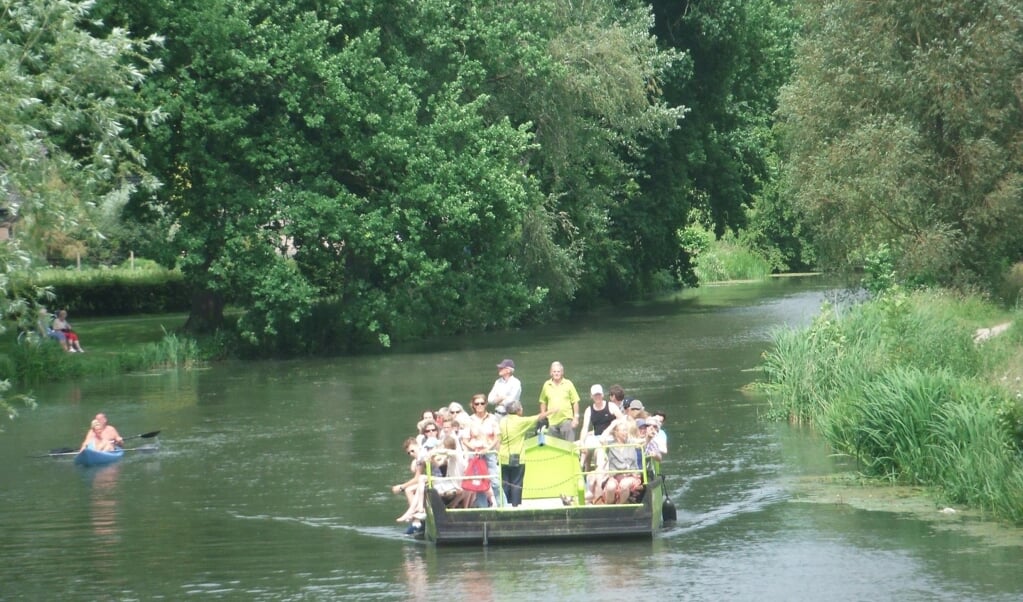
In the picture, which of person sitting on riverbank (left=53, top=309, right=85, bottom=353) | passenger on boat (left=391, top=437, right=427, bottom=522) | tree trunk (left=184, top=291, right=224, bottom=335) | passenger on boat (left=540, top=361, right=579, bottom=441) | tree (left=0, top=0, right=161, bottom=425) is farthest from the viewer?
tree trunk (left=184, top=291, right=224, bottom=335)

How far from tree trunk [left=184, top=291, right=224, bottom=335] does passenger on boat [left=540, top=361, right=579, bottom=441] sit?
24.2 metres

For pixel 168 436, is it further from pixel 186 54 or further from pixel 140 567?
pixel 186 54

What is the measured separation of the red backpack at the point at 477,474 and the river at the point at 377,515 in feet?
3.26

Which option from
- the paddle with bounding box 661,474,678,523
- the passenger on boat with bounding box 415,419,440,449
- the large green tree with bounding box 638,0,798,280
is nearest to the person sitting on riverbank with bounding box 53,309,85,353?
the passenger on boat with bounding box 415,419,440,449

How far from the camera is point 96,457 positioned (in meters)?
26.1

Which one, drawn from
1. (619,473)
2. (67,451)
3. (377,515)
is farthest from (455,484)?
(67,451)

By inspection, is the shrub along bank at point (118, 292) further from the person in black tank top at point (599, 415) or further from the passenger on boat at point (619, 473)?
the passenger on boat at point (619, 473)

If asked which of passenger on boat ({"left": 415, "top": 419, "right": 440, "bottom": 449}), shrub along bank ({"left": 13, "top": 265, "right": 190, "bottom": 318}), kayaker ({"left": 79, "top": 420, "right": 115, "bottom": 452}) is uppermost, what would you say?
shrub along bank ({"left": 13, "top": 265, "right": 190, "bottom": 318})

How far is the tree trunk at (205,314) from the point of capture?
44781 mm

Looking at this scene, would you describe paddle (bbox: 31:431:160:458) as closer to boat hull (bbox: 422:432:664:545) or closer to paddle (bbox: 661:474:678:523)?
boat hull (bbox: 422:432:664:545)

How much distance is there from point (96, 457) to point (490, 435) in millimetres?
9711

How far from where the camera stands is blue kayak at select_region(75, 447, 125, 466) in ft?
85.3

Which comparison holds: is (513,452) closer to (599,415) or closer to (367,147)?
(599,415)

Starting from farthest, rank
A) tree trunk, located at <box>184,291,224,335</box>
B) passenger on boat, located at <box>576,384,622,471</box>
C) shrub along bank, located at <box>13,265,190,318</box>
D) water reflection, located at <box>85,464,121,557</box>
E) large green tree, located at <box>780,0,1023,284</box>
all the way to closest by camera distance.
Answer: shrub along bank, located at <box>13,265,190,318</box> < tree trunk, located at <box>184,291,224,335</box> < large green tree, located at <box>780,0,1023,284</box> < passenger on boat, located at <box>576,384,622,471</box> < water reflection, located at <box>85,464,121,557</box>
